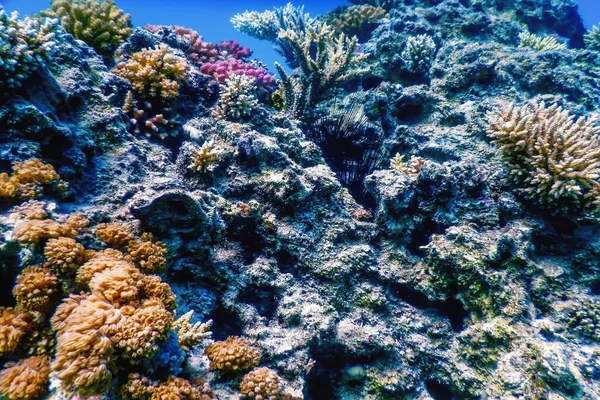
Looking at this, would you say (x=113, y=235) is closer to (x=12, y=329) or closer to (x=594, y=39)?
(x=12, y=329)

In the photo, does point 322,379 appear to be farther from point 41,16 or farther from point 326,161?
point 41,16

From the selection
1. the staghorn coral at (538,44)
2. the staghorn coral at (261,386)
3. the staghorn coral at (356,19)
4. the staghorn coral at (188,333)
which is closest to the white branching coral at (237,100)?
the staghorn coral at (188,333)

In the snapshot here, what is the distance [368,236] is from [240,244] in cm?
138

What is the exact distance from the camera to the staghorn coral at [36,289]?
1.88m

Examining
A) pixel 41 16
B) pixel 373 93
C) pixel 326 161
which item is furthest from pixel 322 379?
pixel 41 16

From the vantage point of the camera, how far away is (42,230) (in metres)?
2.05

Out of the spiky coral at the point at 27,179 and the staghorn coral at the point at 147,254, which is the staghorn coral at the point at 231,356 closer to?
the staghorn coral at the point at 147,254

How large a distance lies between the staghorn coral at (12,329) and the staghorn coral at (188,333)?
86cm

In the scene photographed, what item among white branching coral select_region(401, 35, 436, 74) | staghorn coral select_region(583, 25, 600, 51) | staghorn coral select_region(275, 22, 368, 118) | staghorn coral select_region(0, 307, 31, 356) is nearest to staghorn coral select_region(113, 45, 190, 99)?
staghorn coral select_region(275, 22, 368, 118)

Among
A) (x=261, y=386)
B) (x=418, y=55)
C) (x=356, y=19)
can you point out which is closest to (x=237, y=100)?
(x=261, y=386)

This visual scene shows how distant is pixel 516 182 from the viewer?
3238mm

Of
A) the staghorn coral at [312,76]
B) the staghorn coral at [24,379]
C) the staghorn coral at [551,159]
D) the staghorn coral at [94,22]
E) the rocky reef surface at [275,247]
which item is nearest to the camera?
the staghorn coral at [24,379]

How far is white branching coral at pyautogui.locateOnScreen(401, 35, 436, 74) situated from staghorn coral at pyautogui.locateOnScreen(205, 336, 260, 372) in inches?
235

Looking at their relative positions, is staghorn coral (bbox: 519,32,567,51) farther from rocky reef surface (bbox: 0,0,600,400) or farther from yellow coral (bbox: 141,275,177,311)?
yellow coral (bbox: 141,275,177,311)
